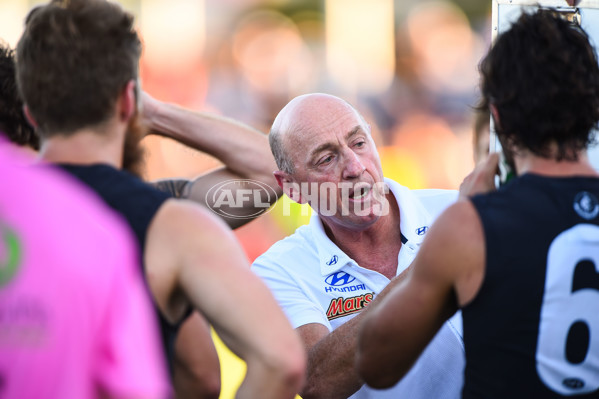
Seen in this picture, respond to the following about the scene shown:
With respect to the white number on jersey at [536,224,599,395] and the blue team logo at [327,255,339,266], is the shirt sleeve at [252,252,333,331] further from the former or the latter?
the white number on jersey at [536,224,599,395]

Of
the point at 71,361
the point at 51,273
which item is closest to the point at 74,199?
the point at 51,273

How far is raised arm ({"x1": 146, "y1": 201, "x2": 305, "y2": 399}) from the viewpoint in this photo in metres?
1.37

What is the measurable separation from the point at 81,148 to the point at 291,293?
1.24m

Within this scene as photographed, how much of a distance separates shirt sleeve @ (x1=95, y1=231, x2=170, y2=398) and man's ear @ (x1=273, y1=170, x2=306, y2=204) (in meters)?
1.86

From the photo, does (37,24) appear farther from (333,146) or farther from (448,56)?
(448,56)

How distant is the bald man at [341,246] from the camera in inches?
93.0

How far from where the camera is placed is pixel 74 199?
118 cm

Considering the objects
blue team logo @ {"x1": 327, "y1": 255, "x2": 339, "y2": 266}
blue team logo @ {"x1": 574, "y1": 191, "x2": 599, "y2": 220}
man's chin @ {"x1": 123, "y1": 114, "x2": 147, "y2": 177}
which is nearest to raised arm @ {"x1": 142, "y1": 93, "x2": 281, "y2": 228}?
blue team logo @ {"x1": 327, "y1": 255, "x2": 339, "y2": 266}

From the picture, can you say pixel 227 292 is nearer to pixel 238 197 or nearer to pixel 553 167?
pixel 553 167

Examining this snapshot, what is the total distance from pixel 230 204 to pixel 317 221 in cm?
35

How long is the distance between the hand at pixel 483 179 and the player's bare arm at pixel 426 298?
177 mm

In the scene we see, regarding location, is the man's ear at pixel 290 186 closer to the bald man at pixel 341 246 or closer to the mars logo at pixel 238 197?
the bald man at pixel 341 246

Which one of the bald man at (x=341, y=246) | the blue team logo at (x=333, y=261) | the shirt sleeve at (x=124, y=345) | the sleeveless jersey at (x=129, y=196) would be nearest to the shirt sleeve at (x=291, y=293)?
the bald man at (x=341, y=246)

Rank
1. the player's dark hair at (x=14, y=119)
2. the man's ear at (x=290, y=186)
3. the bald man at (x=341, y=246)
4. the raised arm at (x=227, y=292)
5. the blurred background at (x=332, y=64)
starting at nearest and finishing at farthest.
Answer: the raised arm at (x=227, y=292), the player's dark hair at (x=14, y=119), the bald man at (x=341, y=246), the man's ear at (x=290, y=186), the blurred background at (x=332, y=64)
